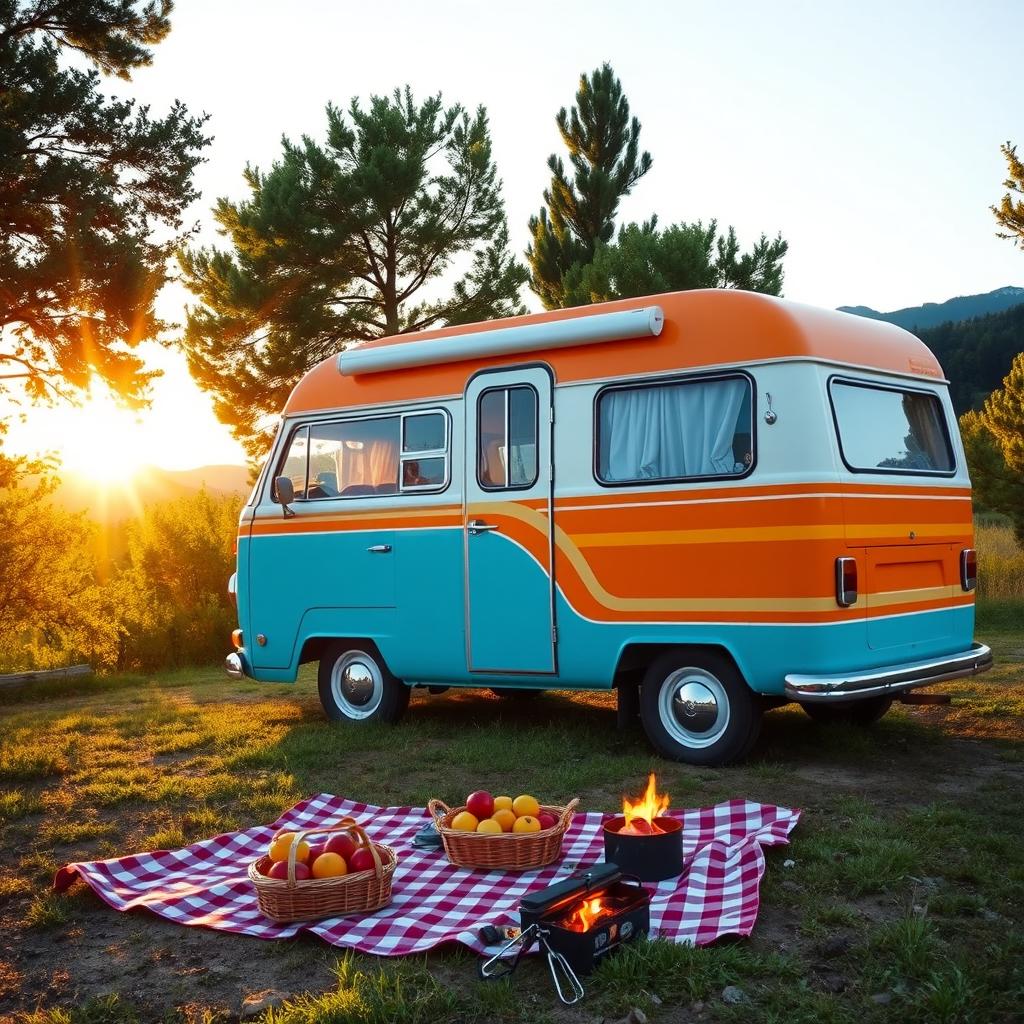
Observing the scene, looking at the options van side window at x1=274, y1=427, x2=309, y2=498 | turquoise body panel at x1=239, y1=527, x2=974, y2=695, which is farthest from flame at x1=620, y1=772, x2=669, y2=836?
van side window at x1=274, y1=427, x2=309, y2=498

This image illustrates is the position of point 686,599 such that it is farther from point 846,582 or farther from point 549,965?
point 549,965

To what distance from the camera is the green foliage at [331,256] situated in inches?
842

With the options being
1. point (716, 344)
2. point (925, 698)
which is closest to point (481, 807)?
point (716, 344)

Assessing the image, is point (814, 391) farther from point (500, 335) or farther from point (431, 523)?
point (431, 523)

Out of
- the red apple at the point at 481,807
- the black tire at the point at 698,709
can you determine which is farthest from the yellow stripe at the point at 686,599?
the red apple at the point at 481,807

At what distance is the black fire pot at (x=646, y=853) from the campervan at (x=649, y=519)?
6.37 ft

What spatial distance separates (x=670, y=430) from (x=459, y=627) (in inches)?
82.6

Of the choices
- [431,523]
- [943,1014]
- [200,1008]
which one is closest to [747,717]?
[431,523]

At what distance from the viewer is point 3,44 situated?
11.3 meters

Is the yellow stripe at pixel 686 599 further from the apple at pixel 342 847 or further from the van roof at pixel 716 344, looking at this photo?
the apple at pixel 342 847

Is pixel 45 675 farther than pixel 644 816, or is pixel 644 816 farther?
pixel 45 675

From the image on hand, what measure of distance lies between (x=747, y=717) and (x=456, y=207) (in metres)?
18.1

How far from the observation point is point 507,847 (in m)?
4.80

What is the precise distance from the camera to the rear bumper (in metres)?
6.20
